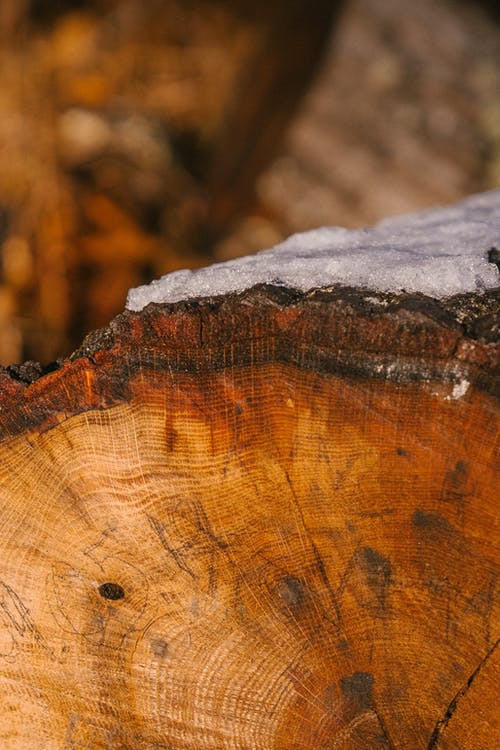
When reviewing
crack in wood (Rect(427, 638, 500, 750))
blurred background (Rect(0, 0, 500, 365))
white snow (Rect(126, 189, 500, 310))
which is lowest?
crack in wood (Rect(427, 638, 500, 750))

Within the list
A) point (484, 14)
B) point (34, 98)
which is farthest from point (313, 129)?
point (34, 98)

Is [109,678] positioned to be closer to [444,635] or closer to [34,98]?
[444,635]

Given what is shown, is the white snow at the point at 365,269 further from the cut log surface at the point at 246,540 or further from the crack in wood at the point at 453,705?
the crack in wood at the point at 453,705

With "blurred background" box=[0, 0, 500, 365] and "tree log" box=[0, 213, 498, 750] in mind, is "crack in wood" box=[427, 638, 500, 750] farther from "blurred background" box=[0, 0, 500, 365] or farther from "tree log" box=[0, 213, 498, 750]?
"blurred background" box=[0, 0, 500, 365]

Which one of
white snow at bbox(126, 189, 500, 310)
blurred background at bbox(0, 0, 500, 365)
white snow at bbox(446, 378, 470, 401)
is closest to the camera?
white snow at bbox(446, 378, 470, 401)

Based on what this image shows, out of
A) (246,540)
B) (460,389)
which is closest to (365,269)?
(460,389)

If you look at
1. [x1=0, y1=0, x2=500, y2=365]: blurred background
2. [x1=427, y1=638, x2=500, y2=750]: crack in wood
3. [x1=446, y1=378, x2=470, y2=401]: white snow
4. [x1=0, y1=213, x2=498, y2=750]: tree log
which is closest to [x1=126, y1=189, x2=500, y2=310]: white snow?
[x1=0, y1=213, x2=498, y2=750]: tree log

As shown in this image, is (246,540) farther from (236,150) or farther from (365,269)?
(236,150)
